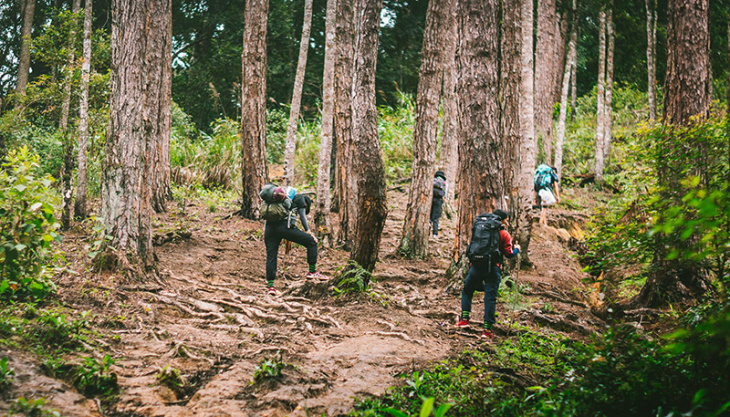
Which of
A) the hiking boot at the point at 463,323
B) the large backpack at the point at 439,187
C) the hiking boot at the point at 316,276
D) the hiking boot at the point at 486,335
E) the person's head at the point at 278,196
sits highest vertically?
the large backpack at the point at 439,187

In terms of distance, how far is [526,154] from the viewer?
355 inches

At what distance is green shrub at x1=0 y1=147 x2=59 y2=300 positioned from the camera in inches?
187

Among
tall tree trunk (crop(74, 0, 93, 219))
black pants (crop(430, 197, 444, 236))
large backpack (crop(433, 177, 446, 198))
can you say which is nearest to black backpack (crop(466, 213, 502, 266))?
large backpack (crop(433, 177, 446, 198))

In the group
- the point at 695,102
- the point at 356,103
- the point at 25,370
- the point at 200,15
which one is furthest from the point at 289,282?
the point at 200,15

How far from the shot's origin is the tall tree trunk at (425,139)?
10523 millimetres

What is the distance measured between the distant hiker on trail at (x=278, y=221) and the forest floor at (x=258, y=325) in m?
0.54

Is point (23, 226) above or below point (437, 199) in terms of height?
below

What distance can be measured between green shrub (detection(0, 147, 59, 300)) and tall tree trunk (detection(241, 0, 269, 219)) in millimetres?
7059

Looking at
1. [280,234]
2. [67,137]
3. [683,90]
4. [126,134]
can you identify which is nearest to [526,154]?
[683,90]

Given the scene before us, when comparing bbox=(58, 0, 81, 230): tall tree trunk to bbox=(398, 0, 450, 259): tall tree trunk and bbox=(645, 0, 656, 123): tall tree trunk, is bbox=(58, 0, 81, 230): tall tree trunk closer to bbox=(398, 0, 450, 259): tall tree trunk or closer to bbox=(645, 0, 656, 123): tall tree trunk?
bbox=(398, 0, 450, 259): tall tree trunk

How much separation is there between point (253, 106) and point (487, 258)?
8.01m

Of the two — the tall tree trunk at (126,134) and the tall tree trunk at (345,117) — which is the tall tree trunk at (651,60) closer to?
the tall tree trunk at (345,117)

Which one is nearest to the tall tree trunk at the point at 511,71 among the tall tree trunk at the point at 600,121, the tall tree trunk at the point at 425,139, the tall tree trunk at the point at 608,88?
the tall tree trunk at the point at 425,139

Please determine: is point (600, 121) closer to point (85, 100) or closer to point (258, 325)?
point (258, 325)
